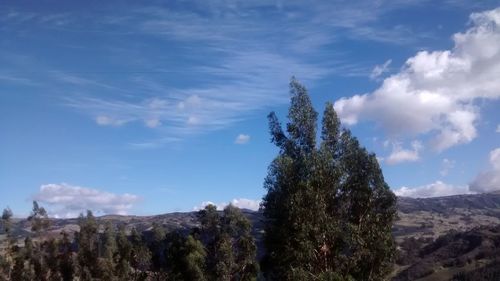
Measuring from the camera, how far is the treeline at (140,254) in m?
104

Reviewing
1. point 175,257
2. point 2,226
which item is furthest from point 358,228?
point 2,226

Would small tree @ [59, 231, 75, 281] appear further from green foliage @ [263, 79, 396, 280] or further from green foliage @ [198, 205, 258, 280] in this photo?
green foliage @ [263, 79, 396, 280]

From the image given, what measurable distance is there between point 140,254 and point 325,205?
89.7 metres

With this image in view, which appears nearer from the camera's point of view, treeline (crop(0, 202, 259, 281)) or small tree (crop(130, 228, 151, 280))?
treeline (crop(0, 202, 259, 281))

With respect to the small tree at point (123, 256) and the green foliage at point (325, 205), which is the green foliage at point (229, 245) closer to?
the small tree at point (123, 256)

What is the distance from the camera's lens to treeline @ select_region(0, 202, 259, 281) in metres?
104

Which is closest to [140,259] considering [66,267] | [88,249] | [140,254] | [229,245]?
[140,254]

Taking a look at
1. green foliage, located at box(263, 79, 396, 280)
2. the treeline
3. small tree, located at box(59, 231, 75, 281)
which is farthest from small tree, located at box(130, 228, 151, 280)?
green foliage, located at box(263, 79, 396, 280)

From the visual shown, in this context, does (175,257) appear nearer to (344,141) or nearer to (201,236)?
(201,236)

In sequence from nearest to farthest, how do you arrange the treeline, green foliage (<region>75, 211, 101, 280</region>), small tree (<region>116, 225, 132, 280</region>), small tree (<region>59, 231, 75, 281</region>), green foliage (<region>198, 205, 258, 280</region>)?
green foliage (<region>198, 205, 258, 280</region>), the treeline, green foliage (<region>75, 211, 101, 280</region>), small tree (<region>116, 225, 132, 280</region>), small tree (<region>59, 231, 75, 281</region>)

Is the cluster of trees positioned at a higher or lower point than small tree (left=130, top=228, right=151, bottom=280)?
higher

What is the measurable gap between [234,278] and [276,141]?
233ft

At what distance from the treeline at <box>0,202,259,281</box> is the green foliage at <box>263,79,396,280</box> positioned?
6547cm

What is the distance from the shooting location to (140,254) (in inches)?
4636
